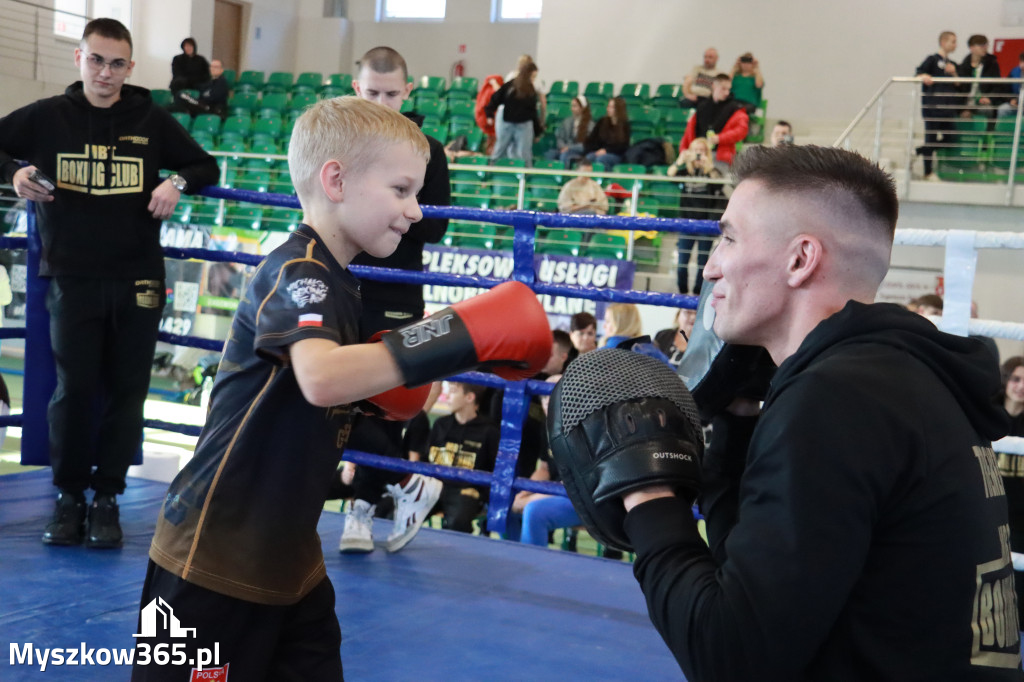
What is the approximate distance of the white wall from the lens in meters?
13.4

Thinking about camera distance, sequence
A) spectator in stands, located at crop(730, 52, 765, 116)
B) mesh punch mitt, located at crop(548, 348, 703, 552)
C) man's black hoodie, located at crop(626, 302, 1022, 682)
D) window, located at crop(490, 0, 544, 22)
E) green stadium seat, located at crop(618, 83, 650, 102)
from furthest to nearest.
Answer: window, located at crop(490, 0, 544, 22)
green stadium seat, located at crop(618, 83, 650, 102)
spectator in stands, located at crop(730, 52, 765, 116)
mesh punch mitt, located at crop(548, 348, 703, 552)
man's black hoodie, located at crop(626, 302, 1022, 682)

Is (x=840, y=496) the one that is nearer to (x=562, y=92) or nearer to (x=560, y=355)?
(x=560, y=355)

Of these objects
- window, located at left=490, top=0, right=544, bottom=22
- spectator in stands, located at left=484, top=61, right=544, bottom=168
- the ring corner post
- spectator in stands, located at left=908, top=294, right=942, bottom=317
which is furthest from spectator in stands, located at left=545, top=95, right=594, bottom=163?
the ring corner post

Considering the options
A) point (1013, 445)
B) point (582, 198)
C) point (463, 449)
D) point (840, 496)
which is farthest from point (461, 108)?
point (840, 496)

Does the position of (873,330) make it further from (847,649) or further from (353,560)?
(353,560)

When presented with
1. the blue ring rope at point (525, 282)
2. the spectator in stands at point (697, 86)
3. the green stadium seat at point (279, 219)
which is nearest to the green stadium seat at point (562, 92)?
the spectator in stands at point (697, 86)

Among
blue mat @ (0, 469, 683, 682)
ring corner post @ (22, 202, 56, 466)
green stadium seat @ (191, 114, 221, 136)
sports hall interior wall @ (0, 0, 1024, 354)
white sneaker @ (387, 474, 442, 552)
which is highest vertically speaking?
sports hall interior wall @ (0, 0, 1024, 354)

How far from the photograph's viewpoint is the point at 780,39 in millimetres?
14234

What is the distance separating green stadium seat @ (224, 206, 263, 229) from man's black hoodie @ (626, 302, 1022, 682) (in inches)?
441

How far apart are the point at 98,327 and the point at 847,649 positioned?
296 cm

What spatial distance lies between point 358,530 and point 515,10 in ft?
54.2

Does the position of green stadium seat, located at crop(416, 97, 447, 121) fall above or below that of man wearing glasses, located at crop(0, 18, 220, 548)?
above

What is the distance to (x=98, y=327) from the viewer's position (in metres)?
3.40

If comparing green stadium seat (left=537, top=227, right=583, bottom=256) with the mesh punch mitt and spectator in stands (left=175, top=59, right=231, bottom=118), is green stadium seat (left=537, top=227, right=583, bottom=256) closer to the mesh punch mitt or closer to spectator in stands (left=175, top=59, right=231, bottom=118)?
spectator in stands (left=175, top=59, right=231, bottom=118)
